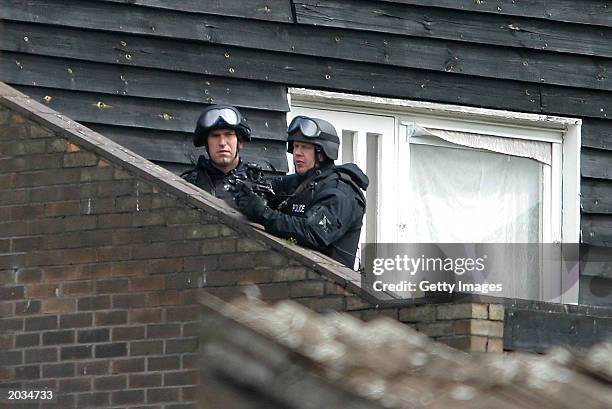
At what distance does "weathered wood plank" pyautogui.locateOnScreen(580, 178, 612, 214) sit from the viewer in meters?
10.6

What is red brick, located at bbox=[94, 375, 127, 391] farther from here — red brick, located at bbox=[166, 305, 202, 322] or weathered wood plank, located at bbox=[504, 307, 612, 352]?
weathered wood plank, located at bbox=[504, 307, 612, 352]

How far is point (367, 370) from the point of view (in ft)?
7.61

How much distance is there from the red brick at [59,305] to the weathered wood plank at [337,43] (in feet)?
6.98

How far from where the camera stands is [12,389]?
24.5 ft

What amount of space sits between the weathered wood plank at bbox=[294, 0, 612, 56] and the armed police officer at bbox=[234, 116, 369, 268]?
2.12 meters

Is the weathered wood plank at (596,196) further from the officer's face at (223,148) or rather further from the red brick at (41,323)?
the red brick at (41,323)

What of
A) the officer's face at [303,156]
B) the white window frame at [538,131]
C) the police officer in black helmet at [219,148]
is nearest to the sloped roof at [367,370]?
the officer's face at [303,156]

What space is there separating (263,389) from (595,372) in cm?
52

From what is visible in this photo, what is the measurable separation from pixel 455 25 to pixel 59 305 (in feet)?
13.0

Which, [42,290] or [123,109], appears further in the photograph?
[123,109]

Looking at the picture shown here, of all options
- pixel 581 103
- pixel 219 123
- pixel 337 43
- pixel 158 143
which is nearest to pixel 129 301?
pixel 219 123

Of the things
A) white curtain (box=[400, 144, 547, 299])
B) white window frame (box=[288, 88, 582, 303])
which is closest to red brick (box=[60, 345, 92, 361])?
white window frame (box=[288, 88, 582, 303])

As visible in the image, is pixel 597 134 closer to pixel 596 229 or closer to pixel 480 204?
pixel 596 229

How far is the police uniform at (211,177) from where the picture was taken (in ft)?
26.2
